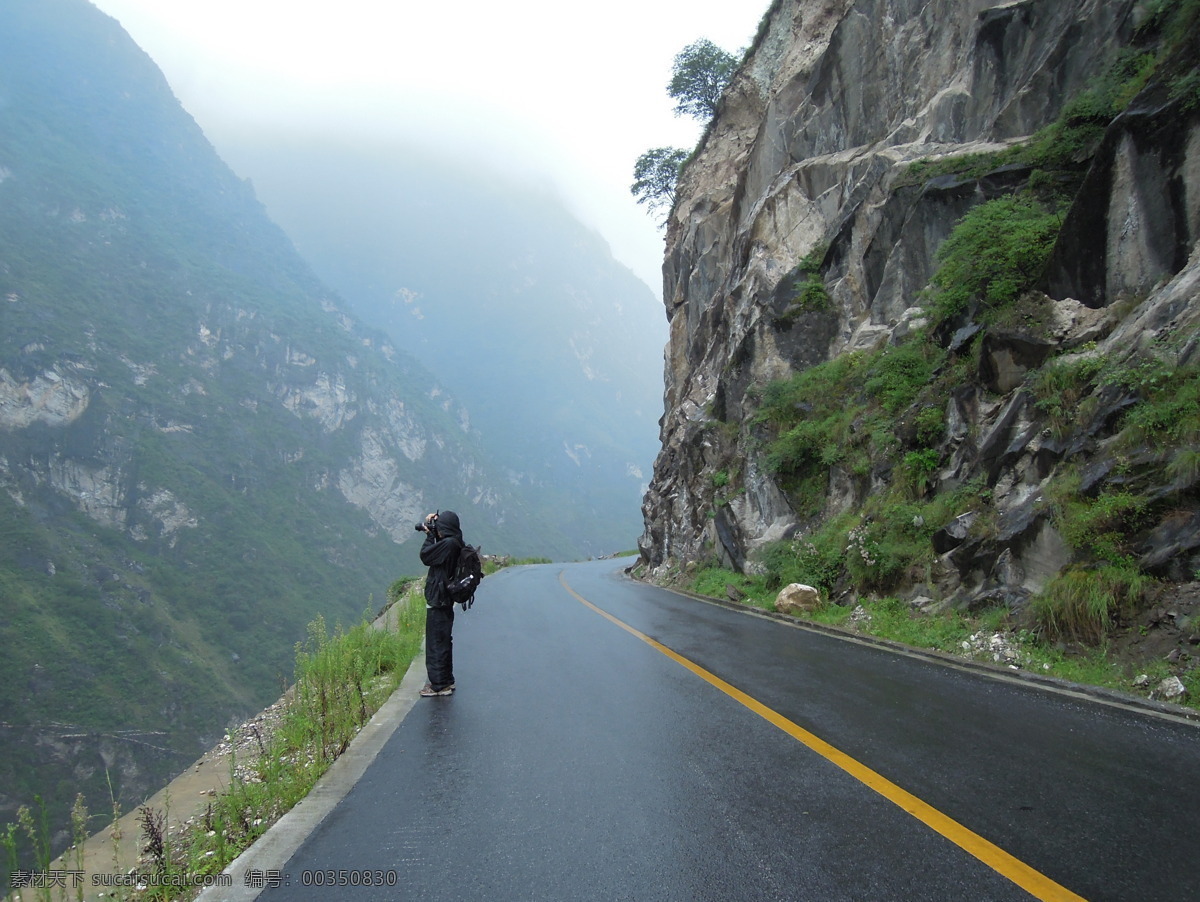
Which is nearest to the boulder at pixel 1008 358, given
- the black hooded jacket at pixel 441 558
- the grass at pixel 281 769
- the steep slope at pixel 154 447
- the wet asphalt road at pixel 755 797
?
the wet asphalt road at pixel 755 797

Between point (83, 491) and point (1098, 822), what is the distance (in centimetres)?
11506

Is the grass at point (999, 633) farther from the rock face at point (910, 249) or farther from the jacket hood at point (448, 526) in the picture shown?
the jacket hood at point (448, 526)

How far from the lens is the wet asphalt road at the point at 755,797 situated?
2781 millimetres

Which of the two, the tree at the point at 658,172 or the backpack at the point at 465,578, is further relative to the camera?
the tree at the point at 658,172

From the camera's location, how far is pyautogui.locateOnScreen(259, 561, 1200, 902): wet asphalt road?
278 cm

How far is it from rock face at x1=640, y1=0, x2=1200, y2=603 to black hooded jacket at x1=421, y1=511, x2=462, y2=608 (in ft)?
21.6

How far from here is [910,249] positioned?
54.0 ft

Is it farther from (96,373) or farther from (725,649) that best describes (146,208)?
(725,649)

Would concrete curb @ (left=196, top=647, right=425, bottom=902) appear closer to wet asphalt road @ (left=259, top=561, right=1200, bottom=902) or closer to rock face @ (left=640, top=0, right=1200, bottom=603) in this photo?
wet asphalt road @ (left=259, top=561, right=1200, bottom=902)

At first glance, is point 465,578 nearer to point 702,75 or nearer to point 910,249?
point 910,249

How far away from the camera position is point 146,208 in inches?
6171

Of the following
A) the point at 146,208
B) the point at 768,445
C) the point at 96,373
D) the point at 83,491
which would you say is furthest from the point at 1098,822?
the point at 146,208

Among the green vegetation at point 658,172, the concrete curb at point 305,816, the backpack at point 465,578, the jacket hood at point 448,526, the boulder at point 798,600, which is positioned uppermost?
the green vegetation at point 658,172

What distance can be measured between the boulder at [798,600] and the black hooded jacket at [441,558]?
7523mm
